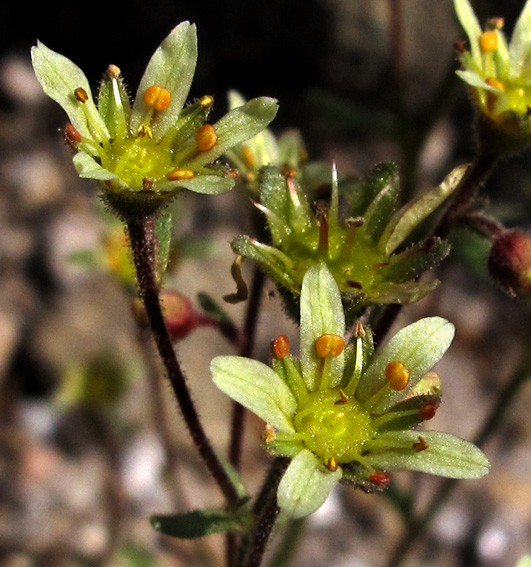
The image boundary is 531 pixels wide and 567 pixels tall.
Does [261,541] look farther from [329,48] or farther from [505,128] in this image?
[329,48]

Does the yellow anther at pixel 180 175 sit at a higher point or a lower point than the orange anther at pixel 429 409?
higher

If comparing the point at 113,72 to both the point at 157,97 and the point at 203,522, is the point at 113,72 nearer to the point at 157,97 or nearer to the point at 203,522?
the point at 157,97

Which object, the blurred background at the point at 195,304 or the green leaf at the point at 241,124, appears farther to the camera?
the blurred background at the point at 195,304

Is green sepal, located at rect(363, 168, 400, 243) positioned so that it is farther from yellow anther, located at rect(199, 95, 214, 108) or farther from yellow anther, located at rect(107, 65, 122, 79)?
yellow anther, located at rect(107, 65, 122, 79)

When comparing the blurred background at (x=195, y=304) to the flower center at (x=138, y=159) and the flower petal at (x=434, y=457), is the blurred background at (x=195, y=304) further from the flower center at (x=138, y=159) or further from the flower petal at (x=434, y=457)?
the flower petal at (x=434, y=457)

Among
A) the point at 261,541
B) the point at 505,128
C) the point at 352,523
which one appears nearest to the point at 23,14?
the point at 352,523

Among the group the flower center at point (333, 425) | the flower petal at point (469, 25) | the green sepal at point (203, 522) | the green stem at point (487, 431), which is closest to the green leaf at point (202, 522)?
the green sepal at point (203, 522)
